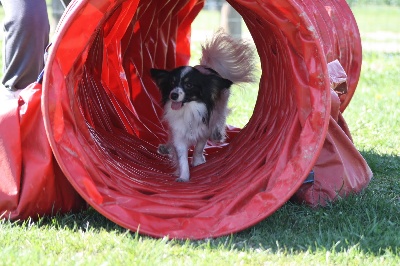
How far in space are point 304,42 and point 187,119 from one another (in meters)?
1.87

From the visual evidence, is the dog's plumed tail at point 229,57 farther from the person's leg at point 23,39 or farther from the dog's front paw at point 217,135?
the person's leg at point 23,39

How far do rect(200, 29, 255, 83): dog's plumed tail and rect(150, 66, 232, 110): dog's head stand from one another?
0.18 meters

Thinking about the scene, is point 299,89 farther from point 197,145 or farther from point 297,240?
point 197,145

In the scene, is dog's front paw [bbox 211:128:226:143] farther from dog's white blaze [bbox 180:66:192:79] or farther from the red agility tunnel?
dog's white blaze [bbox 180:66:192:79]

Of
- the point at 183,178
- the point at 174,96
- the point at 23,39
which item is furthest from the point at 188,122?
the point at 23,39

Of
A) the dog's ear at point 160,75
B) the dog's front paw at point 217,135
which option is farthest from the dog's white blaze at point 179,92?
the dog's front paw at point 217,135

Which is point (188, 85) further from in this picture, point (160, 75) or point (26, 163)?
point (26, 163)

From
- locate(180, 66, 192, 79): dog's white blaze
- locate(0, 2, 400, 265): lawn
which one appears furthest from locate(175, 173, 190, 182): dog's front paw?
locate(0, 2, 400, 265): lawn

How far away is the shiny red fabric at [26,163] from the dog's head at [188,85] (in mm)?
1660

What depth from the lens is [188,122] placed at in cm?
591

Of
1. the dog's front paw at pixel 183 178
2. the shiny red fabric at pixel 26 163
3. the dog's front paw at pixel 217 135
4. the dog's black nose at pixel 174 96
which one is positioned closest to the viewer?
the shiny red fabric at pixel 26 163

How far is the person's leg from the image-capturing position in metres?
4.81

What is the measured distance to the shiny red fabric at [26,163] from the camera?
14.0 ft

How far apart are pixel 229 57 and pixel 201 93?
473 mm
